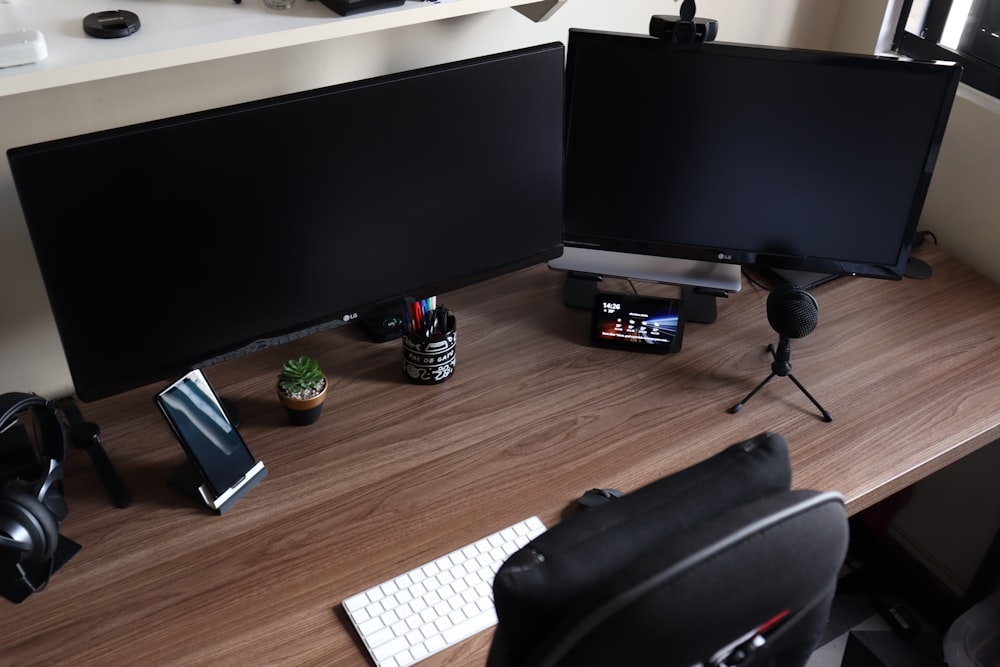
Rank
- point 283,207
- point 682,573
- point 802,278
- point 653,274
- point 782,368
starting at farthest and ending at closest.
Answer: point 802,278
point 653,274
point 782,368
point 283,207
point 682,573

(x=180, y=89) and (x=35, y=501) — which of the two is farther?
(x=180, y=89)

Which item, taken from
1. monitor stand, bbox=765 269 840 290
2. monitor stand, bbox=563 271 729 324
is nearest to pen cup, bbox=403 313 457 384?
monitor stand, bbox=563 271 729 324

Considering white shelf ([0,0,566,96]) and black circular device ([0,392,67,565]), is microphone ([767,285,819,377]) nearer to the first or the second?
white shelf ([0,0,566,96])

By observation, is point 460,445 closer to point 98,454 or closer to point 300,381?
point 300,381

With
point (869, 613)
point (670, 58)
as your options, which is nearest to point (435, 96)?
point (670, 58)

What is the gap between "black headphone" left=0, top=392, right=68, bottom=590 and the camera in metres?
1.06

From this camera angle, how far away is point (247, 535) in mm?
1286

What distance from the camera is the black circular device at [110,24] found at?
1.13 m

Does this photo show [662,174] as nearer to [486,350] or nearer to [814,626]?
[486,350]

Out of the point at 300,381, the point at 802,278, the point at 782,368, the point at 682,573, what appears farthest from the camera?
the point at 802,278

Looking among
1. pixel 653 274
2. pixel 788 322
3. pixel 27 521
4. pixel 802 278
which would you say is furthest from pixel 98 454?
pixel 802 278

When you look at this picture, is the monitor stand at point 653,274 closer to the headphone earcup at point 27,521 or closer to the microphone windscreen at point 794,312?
the microphone windscreen at point 794,312

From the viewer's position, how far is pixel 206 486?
51.4 inches

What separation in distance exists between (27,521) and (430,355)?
2.00 feet
